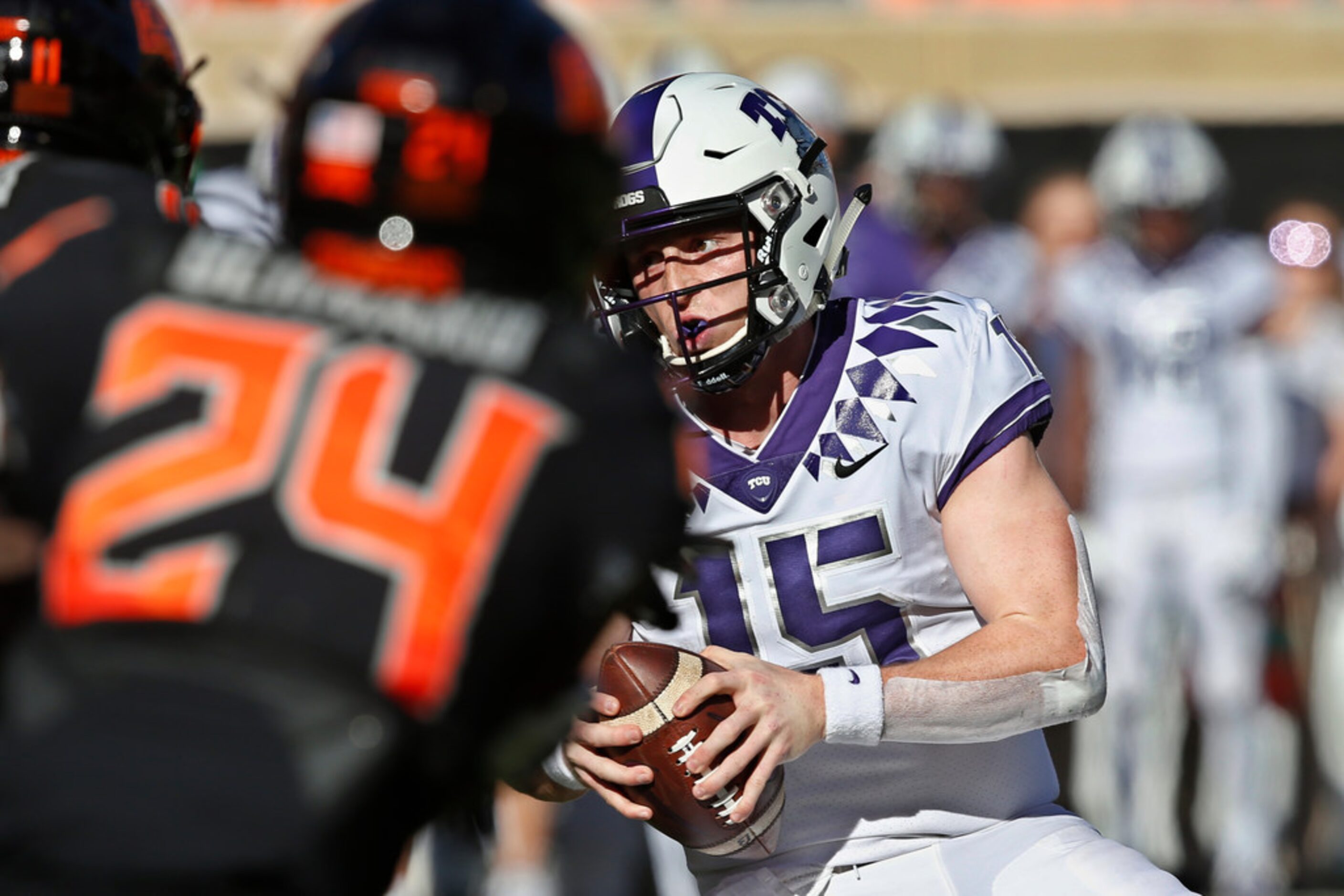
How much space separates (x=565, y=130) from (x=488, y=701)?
0.62 metres

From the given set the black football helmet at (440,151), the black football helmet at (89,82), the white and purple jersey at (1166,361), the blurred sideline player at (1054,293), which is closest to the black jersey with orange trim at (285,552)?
the black football helmet at (440,151)

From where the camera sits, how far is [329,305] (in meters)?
1.85

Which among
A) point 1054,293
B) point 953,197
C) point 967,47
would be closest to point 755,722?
point 1054,293

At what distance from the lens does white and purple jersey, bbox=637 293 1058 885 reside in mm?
2832

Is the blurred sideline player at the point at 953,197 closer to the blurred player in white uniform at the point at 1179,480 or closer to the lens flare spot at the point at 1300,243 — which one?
the blurred player in white uniform at the point at 1179,480

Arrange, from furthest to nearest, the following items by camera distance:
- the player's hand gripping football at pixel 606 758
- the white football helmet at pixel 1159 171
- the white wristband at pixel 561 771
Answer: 1. the white football helmet at pixel 1159 171
2. the white wristband at pixel 561 771
3. the player's hand gripping football at pixel 606 758

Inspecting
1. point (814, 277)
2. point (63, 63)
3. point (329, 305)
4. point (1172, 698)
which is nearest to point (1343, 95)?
point (1172, 698)

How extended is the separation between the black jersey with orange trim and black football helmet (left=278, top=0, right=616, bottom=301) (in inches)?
4.1

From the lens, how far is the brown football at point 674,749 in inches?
101

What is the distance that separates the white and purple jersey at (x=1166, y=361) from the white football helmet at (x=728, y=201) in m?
3.84

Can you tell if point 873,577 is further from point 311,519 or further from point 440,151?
point 311,519

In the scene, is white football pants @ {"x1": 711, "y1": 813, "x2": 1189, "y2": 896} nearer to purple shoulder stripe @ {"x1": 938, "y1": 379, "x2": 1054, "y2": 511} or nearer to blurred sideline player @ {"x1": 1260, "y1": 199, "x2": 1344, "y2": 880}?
purple shoulder stripe @ {"x1": 938, "y1": 379, "x2": 1054, "y2": 511}

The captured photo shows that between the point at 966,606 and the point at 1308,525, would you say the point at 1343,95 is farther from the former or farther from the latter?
the point at 966,606

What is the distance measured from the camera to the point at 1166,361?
680cm
